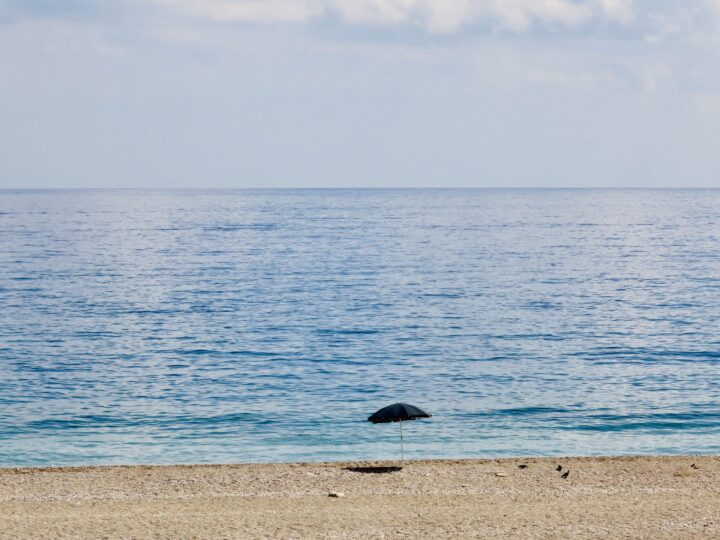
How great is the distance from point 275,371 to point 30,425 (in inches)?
441

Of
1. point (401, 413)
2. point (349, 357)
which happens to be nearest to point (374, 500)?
point (401, 413)

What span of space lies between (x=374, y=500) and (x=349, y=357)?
71.6 feet

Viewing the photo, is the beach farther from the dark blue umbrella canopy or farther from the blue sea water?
the blue sea water

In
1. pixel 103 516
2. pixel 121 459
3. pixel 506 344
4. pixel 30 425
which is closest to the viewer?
pixel 103 516

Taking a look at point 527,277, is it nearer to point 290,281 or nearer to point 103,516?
point 290,281

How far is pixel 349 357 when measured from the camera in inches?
1726

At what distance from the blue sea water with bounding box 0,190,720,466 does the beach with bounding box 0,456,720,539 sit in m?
3.44

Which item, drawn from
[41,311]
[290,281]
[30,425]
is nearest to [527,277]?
[290,281]

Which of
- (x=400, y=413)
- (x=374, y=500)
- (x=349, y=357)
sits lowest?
(x=349, y=357)

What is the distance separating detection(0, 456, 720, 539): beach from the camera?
19.5m

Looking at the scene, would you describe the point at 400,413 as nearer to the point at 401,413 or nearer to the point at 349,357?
the point at 401,413

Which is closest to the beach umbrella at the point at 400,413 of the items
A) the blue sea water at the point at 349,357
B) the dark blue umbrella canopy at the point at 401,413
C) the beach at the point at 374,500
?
the dark blue umbrella canopy at the point at 401,413

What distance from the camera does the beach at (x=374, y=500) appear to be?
19.5 metres

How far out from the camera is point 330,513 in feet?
68.4
